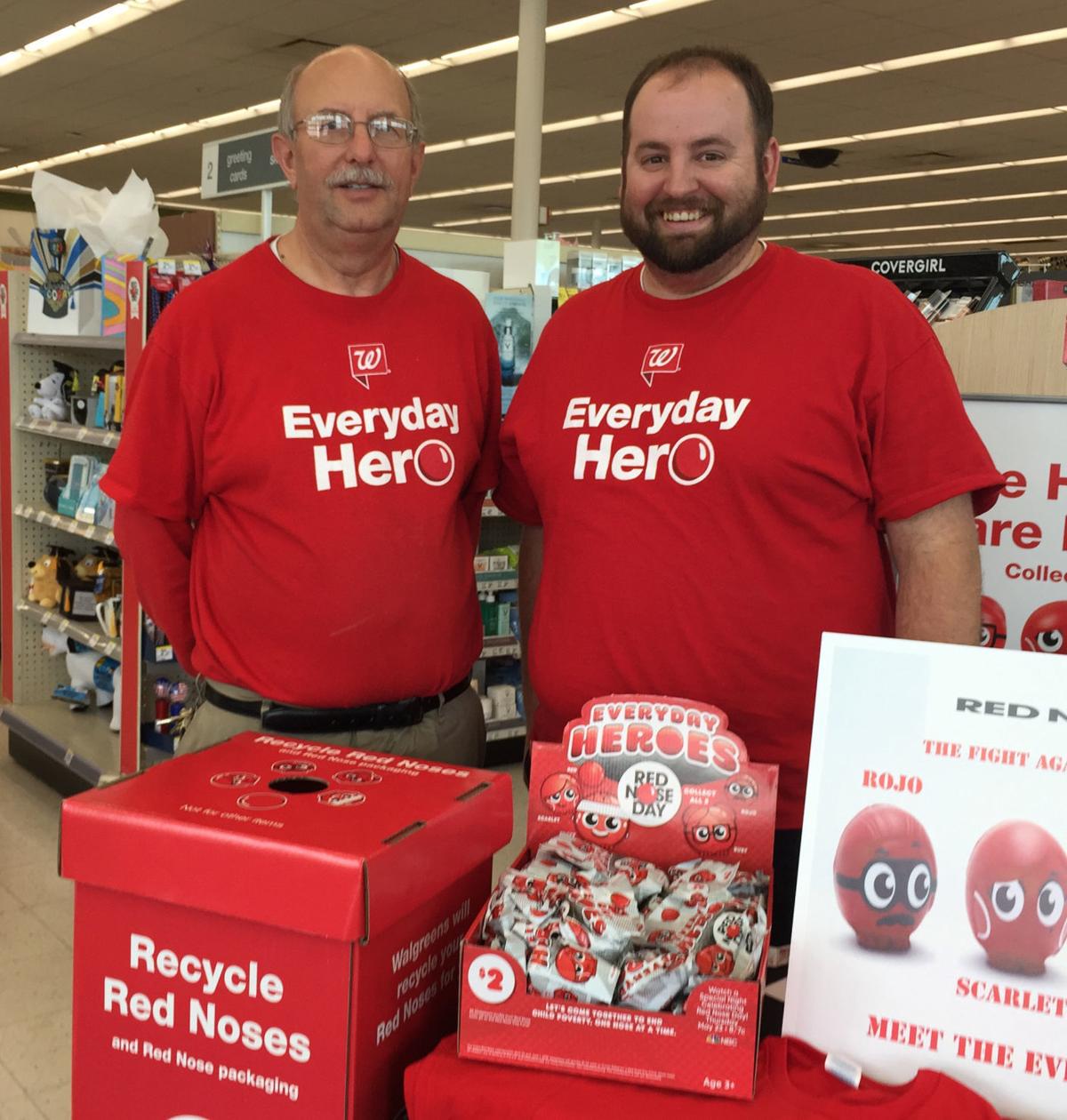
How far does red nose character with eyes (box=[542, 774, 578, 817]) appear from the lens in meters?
1.28

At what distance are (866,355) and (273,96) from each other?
525 inches

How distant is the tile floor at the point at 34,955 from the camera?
2.85m

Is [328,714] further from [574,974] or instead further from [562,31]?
[562,31]

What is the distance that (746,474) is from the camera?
1648 millimetres

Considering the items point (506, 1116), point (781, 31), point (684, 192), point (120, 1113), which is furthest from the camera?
point (781, 31)

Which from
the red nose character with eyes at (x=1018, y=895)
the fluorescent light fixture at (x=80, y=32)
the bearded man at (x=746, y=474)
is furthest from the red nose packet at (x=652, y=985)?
the fluorescent light fixture at (x=80, y=32)

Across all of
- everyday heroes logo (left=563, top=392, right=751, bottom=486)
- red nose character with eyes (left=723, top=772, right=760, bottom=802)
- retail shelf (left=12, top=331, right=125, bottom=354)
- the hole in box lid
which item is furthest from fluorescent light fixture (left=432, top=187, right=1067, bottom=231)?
the hole in box lid

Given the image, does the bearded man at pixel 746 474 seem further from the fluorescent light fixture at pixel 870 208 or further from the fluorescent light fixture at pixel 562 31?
the fluorescent light fixture at pixel 870 208

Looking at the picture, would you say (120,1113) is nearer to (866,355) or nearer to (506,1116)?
(506,1116)

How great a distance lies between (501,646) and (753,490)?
3758 millimetres

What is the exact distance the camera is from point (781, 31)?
10.2 m

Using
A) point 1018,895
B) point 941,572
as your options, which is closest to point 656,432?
point 941,572

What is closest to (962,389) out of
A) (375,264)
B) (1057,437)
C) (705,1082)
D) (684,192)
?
(1057,437)

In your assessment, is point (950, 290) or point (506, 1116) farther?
point (950, 290)
